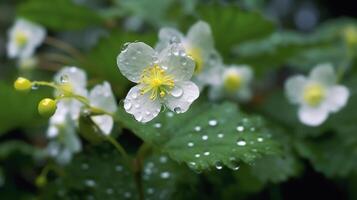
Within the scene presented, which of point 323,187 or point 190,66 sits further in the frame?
point 323,187

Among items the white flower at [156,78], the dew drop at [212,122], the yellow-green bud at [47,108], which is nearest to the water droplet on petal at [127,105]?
the white flower at [156,78]

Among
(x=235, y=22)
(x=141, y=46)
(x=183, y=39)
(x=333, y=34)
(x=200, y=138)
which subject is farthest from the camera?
(x=333, y=34)

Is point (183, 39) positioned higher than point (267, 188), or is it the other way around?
point (183, 39)

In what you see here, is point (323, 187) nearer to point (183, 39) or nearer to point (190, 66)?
point (183, 39)

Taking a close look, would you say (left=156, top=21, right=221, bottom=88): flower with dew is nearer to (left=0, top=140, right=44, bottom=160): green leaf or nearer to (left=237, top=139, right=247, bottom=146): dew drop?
(left=237, top=139, right=247, bottom=146): dew drop

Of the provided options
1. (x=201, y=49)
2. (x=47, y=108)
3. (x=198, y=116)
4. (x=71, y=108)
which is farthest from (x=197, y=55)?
(x=47, y=108)

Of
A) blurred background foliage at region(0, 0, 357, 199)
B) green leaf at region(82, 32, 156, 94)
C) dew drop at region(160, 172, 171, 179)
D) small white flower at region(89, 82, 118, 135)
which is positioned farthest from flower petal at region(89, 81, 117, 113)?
green leaf at region(82, 32, 156, 94)

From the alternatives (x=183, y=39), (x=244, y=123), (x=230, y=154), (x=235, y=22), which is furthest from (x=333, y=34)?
(x=230, y=154)
